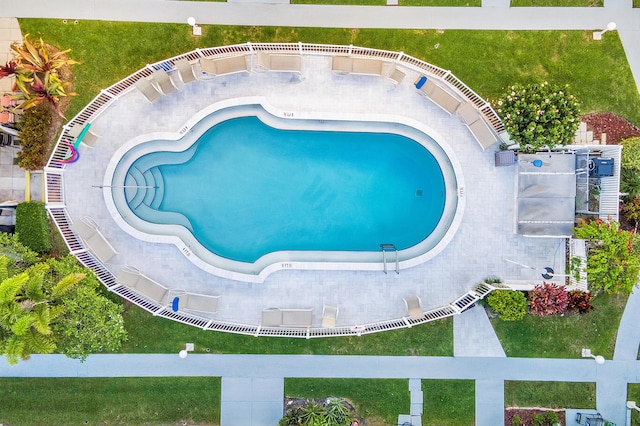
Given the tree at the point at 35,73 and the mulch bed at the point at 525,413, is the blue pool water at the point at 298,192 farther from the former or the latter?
the mulch bed at the point at 525,413

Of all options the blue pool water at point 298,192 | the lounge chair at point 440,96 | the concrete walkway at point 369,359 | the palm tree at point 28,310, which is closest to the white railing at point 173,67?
the lounge chair at point 440,96

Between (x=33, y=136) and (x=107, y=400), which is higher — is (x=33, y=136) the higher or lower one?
the higher one

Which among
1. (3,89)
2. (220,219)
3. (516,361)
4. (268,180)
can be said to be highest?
(3,89)

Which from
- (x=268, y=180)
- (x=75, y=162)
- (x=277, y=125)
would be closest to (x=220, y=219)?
(x=268, y=180)

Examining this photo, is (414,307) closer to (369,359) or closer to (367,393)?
(369,359)

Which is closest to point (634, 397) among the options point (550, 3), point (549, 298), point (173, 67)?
point (549, 298)

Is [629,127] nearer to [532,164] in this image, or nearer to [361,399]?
[532,164]
